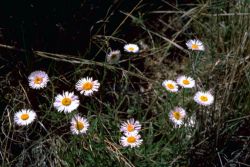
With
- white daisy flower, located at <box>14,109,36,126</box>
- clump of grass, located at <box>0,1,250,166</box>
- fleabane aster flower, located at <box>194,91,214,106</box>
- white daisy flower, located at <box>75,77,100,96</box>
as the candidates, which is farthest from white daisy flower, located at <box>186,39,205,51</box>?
white daisy flower, located at <box>14,109,36,126</box>

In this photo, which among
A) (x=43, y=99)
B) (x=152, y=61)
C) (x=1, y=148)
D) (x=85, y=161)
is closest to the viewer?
(x=85, y=161)

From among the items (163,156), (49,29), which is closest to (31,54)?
(49,29)

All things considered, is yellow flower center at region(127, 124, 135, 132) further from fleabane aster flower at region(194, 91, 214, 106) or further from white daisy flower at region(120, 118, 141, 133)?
fleabane aster flower at region(194, 91, 214, 106)

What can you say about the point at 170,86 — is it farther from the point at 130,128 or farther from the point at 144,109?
the point at 130,128

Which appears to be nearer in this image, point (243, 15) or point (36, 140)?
point (36, 140)

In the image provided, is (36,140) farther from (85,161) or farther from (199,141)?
(199,141)

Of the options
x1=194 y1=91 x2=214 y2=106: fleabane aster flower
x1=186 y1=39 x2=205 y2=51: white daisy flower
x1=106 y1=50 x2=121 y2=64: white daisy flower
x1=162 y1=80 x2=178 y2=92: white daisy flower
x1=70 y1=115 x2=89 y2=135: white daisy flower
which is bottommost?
x1=70 y1=115 x2=89 y2=135: white daisy flower

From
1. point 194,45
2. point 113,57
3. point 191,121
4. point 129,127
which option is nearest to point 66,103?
point 129,127
